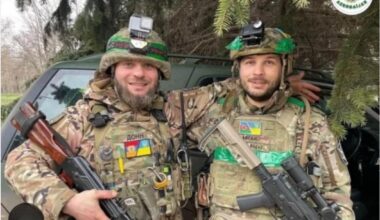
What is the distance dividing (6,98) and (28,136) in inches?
652

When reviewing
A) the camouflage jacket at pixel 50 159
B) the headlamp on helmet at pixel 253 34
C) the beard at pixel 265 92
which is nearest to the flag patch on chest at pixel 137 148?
the camouflage jacket at pixel 50 159

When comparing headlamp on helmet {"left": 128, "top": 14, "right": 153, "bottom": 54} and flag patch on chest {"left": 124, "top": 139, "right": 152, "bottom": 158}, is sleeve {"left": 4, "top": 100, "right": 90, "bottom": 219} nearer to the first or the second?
flag patch on chest {"left": 124, "top": 139, "right": 152, "bottom": 158}

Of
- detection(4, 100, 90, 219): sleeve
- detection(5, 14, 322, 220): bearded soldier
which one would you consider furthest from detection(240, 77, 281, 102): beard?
detection(4, 100, 90, 219): sleeve

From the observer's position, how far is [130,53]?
242 cm

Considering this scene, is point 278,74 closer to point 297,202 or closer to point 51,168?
point 297,202

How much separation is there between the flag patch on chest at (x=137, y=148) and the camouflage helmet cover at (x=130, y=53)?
41 centimetres

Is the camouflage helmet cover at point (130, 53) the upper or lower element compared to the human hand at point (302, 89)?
upper

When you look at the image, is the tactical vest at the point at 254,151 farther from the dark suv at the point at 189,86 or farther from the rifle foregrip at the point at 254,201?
the dark suv at the point at 189,86

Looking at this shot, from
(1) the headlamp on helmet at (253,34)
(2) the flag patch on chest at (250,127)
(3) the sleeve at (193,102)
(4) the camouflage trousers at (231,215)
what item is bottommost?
(4) the camouflage trousers at (231,215)

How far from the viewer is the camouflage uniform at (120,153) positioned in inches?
88.2

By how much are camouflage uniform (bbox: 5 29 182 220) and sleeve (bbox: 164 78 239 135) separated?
112 millimetres

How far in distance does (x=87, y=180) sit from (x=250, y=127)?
33.1 inches

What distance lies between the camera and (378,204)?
3627 millimetres

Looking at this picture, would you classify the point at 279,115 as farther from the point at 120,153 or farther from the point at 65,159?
the point at 65,159
